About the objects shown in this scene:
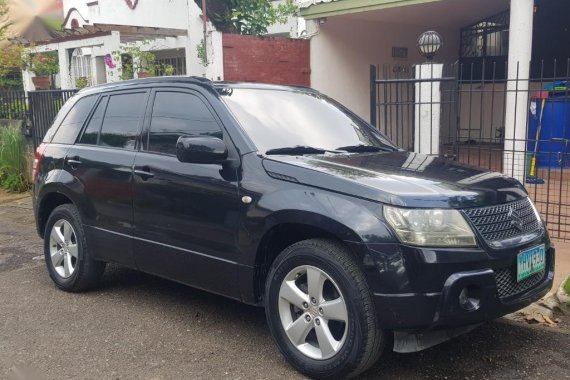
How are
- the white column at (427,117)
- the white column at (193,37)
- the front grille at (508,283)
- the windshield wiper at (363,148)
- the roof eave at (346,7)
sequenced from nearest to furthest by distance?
the front grille at (508,283), the windshield wiper at (363,148), the white column at (427,117), the roof eave at (346,7), the white column at (193,37)

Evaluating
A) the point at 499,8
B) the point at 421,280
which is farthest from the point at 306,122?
the point at 499,8

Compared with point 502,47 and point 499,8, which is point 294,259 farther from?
point 502,47

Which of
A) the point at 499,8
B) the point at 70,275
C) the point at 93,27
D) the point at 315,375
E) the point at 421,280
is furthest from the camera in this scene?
the point at 499,8

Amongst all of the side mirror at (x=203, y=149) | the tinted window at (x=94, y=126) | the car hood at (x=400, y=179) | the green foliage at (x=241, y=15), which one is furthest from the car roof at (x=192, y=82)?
the green foliage at (x=241, y=15)

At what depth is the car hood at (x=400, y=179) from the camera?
11.2 feet

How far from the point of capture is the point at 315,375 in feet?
11.8

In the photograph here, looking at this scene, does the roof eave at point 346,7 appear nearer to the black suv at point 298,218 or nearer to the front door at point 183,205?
the black suv at point 298,218

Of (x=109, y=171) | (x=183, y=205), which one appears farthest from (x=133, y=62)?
(x=183, y=205)

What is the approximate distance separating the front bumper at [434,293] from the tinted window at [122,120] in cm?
252

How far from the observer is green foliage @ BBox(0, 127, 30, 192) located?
11.2 m

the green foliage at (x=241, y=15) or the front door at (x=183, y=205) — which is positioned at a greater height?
the green foliage at (x=241, y=15)

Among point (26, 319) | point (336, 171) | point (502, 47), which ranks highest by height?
point (502, 47)

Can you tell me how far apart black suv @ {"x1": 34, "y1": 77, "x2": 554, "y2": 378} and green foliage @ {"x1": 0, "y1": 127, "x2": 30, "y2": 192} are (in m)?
6.34

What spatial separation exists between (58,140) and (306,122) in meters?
2.49
